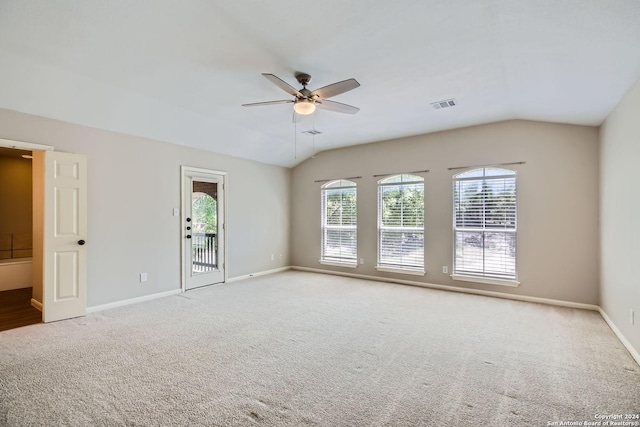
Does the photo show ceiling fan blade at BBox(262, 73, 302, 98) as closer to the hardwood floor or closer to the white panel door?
the white panel door

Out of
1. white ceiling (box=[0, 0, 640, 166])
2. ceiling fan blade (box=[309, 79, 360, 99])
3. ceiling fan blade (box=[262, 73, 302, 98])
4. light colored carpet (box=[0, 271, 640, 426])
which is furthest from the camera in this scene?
ceiling fan blade (box=[309, 79, 360, 99])

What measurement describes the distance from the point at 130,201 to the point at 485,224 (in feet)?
19.0

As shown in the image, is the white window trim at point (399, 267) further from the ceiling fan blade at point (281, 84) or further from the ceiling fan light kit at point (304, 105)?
the ceiling fan blade at point (281, 84)

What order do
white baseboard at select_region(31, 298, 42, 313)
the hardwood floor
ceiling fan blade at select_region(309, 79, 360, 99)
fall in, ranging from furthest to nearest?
white baseboard at select_region(31, 298, 42, 313) < the hardwood floor < ceiling fan blade at select_region(309, 79, 360, 99)

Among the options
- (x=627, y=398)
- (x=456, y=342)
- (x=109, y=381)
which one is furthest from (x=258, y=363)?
(x=627, y=398)

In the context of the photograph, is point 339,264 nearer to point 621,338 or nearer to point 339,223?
point 339,223

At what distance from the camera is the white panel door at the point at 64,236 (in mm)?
3875

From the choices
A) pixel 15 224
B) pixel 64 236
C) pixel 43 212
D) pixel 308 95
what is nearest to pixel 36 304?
pixel 64 236

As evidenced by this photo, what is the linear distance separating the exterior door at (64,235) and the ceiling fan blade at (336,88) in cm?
335

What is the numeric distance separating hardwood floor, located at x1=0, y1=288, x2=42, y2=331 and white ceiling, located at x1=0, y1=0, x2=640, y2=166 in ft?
8.72

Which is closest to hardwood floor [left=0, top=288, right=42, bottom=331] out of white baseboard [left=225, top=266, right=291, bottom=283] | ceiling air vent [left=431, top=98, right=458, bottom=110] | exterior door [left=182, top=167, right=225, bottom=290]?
exterior door [left=182, top=167, right=225, bottom=290]

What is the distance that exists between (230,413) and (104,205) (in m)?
3.79

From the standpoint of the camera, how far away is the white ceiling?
2359 mm

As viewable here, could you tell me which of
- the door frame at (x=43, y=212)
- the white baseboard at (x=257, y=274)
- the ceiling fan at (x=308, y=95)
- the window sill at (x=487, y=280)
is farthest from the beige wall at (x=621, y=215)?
the door frame at (x=43, y=212)
